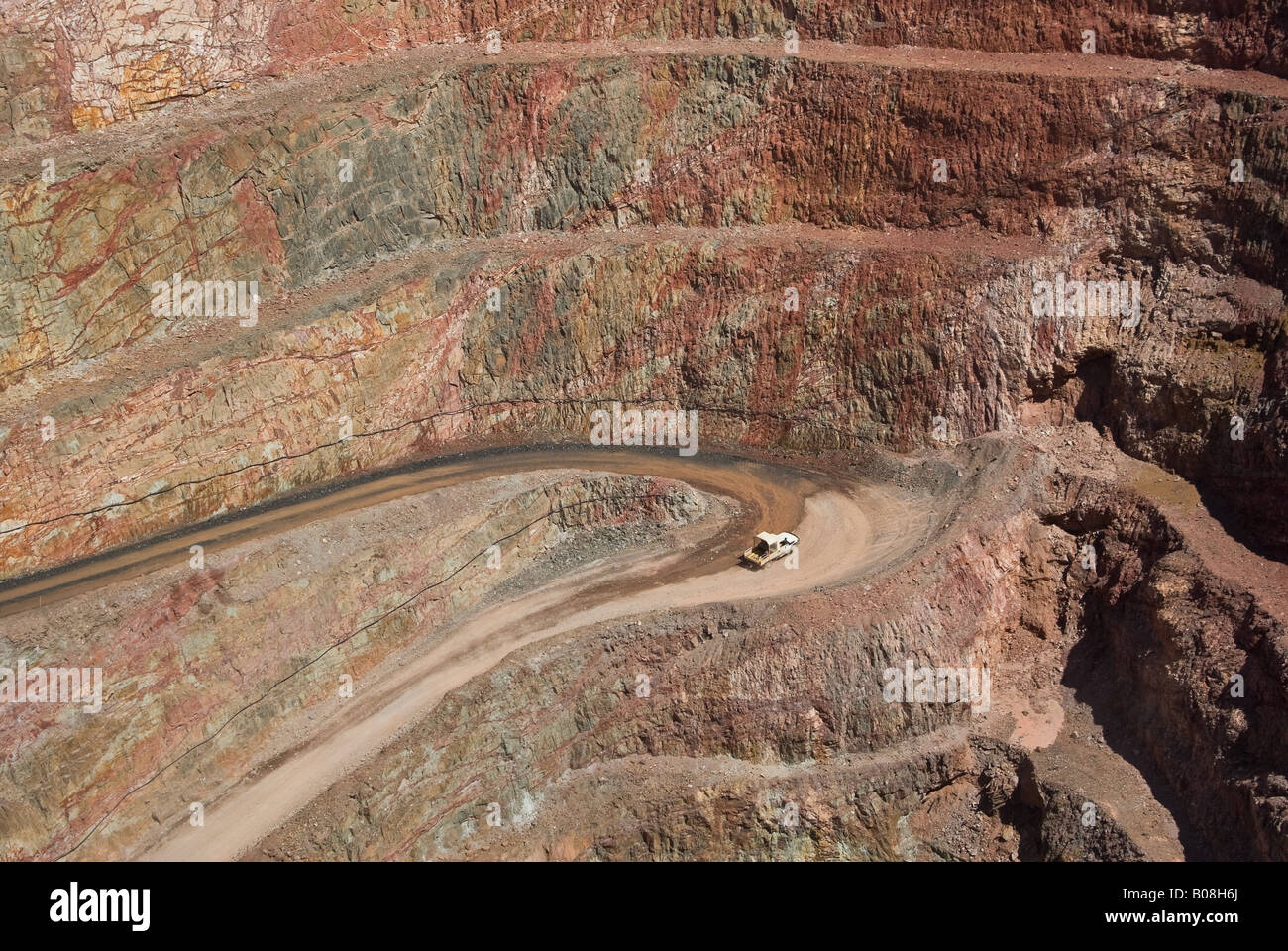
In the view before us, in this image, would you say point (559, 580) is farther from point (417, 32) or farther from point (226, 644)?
point (417, 32)

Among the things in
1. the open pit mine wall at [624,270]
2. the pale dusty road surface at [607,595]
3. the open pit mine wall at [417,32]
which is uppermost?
the open pit mine wall at [417,32]

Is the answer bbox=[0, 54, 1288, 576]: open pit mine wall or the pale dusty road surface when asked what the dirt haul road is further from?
bbox=[0, 54, 1288, 576]: open pit mine wall

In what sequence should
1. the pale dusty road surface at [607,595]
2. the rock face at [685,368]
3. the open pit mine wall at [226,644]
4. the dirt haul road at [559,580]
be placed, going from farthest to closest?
the rock face at [685,368]
the dirt haul road at [559,580]
the pale dusty road surface at [607,595]
the open pit mine wall at [226,644]

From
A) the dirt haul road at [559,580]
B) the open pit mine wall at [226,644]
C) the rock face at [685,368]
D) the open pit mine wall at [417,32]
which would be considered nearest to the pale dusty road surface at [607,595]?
the dirt haul road at [559,580]

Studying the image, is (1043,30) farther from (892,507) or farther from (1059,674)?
(1059,674)

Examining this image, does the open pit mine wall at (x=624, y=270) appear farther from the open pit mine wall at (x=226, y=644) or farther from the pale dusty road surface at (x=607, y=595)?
the open pit mine wall at (x=226, y=644)

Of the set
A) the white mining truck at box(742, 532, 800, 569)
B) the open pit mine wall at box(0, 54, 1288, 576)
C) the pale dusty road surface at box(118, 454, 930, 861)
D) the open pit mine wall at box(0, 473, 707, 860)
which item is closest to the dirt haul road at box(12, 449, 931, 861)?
the pale dusty road surface at box(118, 454, 930, 861)

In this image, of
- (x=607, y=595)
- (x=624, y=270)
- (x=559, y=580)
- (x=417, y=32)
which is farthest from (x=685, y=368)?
(x=417, y=32)
